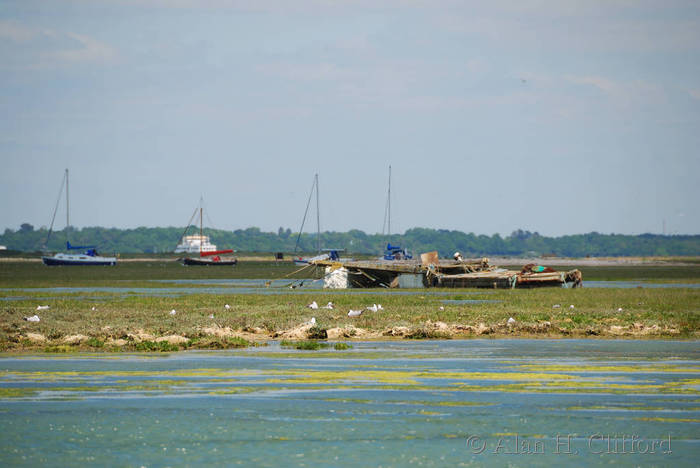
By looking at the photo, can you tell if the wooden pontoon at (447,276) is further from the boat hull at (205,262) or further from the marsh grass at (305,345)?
the boat hull at (205,262)

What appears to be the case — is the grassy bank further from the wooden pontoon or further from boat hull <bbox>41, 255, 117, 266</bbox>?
boat hull <bbox>41, 255, 117, 266</bbox>

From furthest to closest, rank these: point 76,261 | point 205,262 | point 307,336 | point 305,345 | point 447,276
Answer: point 205,262 < point 76,261 < point 447,276 < point 307,336 < point 305,345

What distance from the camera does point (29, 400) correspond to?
2186 centimetres

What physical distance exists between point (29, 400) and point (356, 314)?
21.6m

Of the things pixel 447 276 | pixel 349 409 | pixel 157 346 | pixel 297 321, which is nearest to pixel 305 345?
pixel 157 346

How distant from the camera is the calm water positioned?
1738 cm

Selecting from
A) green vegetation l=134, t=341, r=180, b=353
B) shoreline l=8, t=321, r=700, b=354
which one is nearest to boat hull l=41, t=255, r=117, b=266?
shoreline l=8, t=321, r=700, b=354

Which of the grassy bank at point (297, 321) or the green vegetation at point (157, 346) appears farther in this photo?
the grassy bank at point (297, 321)

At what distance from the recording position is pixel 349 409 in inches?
834

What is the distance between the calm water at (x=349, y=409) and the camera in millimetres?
17375

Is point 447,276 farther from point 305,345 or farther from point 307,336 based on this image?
point 305,345

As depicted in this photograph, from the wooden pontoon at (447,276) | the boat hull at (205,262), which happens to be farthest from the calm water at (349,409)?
the boat hull at (205,262)

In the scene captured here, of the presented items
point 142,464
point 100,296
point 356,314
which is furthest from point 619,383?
point 100,296

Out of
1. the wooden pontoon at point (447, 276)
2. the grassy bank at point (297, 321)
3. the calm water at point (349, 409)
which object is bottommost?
the calm water at point (349, 409)
